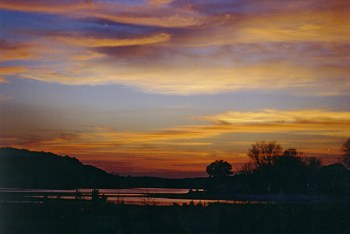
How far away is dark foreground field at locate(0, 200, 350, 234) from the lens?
1543 cm

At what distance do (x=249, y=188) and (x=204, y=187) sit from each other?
28.4 ft

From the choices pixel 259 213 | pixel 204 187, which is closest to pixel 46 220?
pixel 259 213

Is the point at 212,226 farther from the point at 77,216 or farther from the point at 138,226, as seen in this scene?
the point at 77,216

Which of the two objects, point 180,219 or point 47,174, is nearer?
point 180,219

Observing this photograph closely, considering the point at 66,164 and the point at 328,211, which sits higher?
the point at 66,164

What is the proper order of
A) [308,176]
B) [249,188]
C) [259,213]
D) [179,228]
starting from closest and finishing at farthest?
[179,228]
[259,213]
[308,176]
[249,188]

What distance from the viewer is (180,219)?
1667 centimetres

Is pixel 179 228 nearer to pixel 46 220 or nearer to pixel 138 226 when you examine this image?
pixel 138 226

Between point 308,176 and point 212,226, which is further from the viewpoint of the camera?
point 308,176

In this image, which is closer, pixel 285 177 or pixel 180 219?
pixel 180 219

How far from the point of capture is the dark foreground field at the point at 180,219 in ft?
50.6

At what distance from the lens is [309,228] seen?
15.9 m

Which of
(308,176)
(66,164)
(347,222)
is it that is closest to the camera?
(347,222)

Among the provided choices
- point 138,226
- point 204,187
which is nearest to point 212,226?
point 138,226
